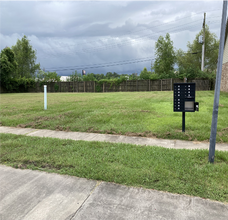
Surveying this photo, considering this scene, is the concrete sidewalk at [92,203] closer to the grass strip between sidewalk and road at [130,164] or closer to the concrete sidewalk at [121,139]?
the grass strip between sidewalk and road at [130,164]

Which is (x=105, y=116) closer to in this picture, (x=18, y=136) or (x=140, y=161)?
(x=18, y=136)

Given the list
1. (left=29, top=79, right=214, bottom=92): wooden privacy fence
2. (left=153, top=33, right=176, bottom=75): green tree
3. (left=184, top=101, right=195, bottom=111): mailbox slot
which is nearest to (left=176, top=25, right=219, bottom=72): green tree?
(left=153, top=33, right=176, bottom=75): green tree

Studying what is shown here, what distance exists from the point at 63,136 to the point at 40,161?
1920 mm

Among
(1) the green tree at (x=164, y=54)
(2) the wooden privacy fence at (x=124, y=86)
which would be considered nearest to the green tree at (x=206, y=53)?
(1) the green tree at (x=164, y=54)

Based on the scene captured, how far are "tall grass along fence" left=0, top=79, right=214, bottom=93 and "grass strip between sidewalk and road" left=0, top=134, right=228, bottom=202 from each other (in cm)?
2596

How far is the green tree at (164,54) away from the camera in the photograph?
50.4 meters

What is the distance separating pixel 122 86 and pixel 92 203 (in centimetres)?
3075

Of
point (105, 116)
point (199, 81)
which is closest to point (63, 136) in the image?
point (105, 116)

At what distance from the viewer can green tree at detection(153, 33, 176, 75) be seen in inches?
1984

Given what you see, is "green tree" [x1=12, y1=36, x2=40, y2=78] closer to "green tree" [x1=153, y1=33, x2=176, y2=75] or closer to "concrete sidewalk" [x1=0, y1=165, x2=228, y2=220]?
"green tree" [x1=153, y1=33, x2=176, y2=75]

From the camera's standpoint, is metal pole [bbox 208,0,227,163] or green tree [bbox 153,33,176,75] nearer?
metal pole [bbox 208,0,227,163]

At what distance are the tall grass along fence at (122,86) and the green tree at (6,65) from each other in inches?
124

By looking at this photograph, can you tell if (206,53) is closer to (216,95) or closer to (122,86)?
(122,86)

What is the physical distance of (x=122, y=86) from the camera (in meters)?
32.7
